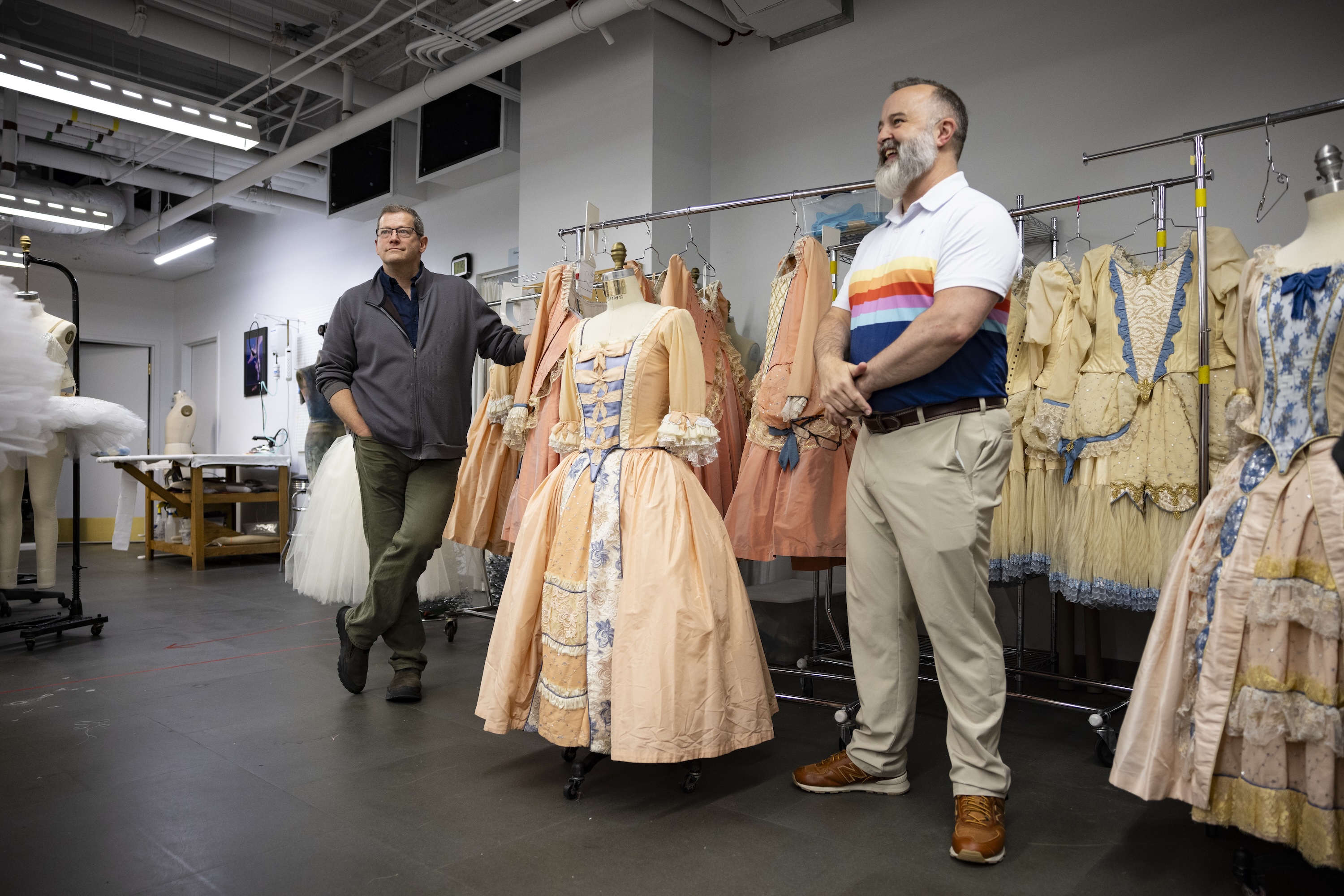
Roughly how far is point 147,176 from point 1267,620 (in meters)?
9.89

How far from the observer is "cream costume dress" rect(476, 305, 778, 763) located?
6.85ft

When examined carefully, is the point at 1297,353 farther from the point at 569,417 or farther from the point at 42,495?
the point at 42,495

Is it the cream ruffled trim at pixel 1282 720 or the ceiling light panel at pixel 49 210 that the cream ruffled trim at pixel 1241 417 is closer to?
the cream ruffled trim at pixel 1282 720

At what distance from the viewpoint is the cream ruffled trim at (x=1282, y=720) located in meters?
1.57

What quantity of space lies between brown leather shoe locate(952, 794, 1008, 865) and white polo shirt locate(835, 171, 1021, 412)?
0.89 meters

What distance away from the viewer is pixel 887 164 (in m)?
2.15

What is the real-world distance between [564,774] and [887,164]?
1810 millimetres

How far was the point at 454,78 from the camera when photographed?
215 inches

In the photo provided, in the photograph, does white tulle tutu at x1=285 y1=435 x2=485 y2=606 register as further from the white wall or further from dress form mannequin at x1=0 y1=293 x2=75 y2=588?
the white wall

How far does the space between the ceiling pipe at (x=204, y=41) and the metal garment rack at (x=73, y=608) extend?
167cm

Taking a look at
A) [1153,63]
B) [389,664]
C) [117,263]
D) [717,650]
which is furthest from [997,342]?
[117,263]

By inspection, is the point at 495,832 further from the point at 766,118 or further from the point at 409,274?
the point at 766,118

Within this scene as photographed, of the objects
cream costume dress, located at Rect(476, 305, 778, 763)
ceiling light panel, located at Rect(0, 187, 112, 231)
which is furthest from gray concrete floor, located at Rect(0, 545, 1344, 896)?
ceiling light panel, located at Rect(0, 187, 112, 231)

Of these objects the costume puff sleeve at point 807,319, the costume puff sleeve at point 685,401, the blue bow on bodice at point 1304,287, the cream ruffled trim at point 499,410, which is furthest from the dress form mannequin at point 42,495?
the blue bow on bodice at point 1304,287
